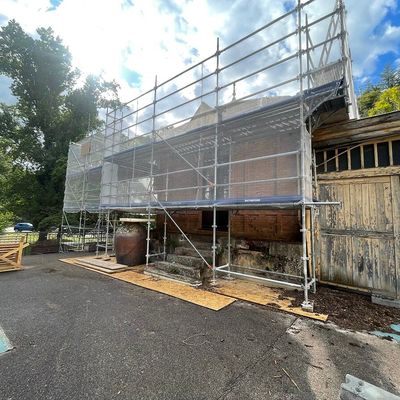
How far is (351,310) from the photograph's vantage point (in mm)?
4238

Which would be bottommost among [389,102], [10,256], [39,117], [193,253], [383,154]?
[10,256]

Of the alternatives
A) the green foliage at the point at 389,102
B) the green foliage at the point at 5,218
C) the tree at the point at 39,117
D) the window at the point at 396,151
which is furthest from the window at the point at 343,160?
the green foliage at the point at 5,218

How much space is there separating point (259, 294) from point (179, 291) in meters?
1.96

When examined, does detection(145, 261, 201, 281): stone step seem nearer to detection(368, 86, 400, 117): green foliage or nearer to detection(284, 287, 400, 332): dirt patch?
detection(284, 287, 400, 332): dirt patch

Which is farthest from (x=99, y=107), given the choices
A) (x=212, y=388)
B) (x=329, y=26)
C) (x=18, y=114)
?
(x=212, y=388)

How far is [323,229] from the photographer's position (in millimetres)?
5688

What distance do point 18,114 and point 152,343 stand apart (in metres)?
22.7

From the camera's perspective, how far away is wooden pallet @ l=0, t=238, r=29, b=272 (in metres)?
7.19

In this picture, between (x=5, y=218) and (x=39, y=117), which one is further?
(x=39, y=117)

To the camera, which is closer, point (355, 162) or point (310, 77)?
point (310, 77)

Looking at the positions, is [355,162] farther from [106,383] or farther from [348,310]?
[106,383]

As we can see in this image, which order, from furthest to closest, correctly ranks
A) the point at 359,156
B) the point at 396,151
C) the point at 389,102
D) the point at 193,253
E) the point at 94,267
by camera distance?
the point at 389,102
the point at 94,267
the point at 193,253
the point at 359,156
the point at 396,151

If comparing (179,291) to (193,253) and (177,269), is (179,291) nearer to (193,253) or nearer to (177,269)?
(177,269)

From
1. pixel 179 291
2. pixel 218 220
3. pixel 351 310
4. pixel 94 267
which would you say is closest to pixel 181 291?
pixel 179 291
